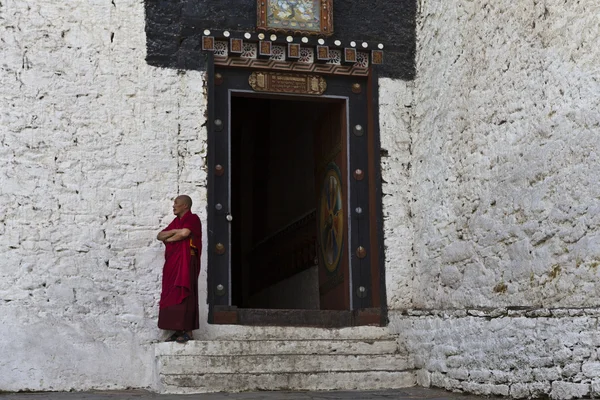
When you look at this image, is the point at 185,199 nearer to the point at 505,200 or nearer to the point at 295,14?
the point at 295,14

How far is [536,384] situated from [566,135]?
1401mm

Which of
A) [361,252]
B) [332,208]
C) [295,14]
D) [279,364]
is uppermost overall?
[295,14]

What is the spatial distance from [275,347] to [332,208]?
162 centimetres

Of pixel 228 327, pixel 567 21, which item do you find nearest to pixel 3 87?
pixel 228 327

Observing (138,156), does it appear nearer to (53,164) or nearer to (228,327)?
(53,164)

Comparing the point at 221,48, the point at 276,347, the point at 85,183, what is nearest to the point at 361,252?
the point at 276,347

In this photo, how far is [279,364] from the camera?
19.3ft

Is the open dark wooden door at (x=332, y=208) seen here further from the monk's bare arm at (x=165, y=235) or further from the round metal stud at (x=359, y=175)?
the monk's bare arm at (x=165, y=235)

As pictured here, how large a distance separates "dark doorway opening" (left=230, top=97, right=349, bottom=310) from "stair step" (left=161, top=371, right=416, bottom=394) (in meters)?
1.37

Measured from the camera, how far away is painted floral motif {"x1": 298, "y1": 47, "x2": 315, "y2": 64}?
6.93m

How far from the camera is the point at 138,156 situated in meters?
6.46

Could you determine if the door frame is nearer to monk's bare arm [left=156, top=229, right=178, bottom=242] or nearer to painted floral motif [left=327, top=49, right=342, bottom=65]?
painted floral motif [left=327, top=49, right=342, bottom=65]

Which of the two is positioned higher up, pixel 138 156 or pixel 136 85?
pixel 136 85

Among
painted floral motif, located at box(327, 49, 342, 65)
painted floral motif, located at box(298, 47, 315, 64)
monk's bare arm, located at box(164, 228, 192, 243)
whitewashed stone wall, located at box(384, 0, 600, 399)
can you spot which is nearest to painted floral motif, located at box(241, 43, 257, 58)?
painted floral motif, located at box(298, 47, 315, 64)
